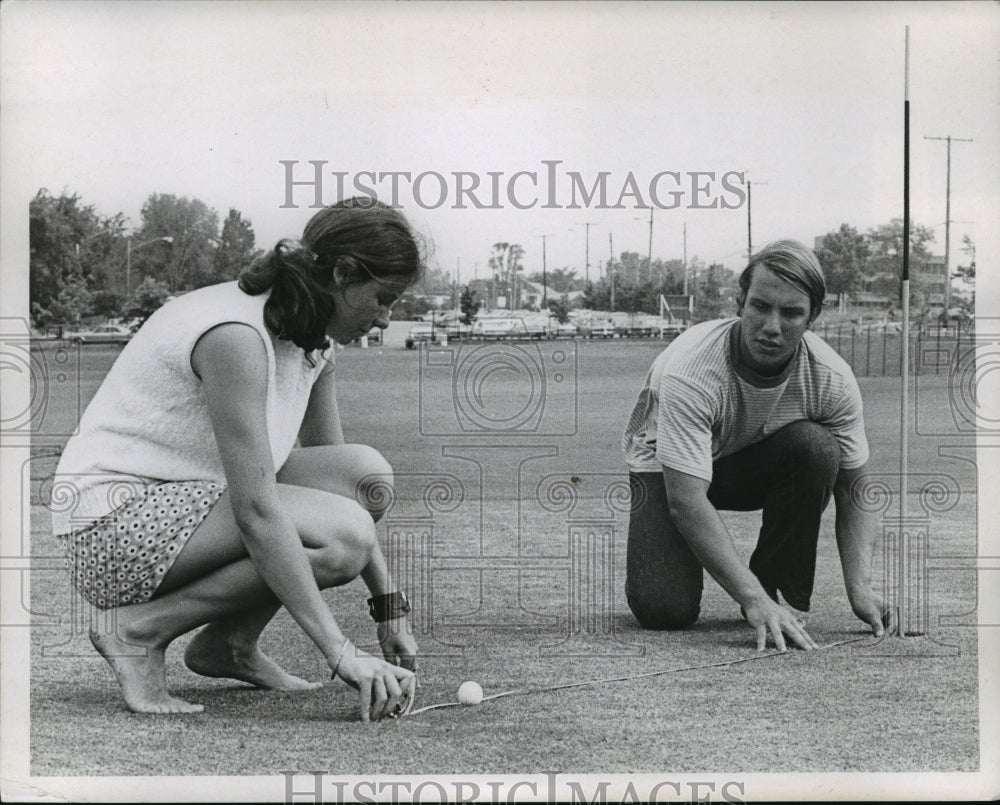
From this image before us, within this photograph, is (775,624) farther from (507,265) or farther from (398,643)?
(507,265)

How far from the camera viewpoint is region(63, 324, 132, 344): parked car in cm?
276

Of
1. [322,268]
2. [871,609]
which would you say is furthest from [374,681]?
[871,609]

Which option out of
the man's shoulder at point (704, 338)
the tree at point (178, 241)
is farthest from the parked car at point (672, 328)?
the tree at point (178, 241)

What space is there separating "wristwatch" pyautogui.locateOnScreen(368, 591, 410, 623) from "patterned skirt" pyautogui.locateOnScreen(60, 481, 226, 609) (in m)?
0.44

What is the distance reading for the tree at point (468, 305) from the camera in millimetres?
2807

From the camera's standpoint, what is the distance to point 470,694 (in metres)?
2.66

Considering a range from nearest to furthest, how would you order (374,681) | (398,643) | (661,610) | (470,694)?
(374,681), (470,694), (398,643), (661,610)

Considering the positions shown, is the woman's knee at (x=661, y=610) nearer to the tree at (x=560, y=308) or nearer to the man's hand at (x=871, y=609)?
the man's hand at (x=871, y=609)

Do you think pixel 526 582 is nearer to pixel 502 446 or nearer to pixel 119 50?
pixel 502 446

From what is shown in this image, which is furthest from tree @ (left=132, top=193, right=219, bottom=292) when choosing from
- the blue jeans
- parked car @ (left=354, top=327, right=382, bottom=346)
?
the blue jeans

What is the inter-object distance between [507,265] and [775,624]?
97 centimetres

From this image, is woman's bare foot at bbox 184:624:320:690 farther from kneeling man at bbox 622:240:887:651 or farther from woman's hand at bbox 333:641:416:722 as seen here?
kneeling man at bbox 622:240:887:651

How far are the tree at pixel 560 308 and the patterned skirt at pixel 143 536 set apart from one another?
31.3 inches

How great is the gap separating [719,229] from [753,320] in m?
0.21
